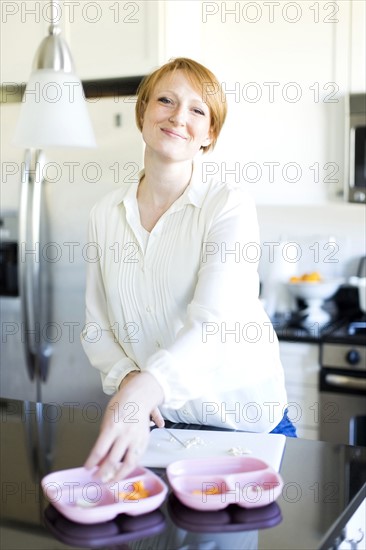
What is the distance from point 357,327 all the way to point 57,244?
122cm

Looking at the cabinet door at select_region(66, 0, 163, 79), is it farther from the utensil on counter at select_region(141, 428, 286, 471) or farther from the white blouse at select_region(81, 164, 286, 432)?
the utensil on counter at select_region(141, 428, 286, 471)

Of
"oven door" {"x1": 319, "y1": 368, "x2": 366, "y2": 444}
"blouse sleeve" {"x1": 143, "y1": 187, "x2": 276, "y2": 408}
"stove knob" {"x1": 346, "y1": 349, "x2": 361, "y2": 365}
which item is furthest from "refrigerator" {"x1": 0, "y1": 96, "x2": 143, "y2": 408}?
"blouse sleeve" {"x1": 143, "y1": 187, "x2": 276, "y2": 408}

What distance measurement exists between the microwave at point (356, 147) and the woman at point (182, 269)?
4.47 feet

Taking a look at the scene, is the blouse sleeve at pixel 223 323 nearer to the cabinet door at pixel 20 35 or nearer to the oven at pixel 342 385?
the oven at pixel 342 385

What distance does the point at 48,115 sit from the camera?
66.2 inches

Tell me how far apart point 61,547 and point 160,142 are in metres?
0.86

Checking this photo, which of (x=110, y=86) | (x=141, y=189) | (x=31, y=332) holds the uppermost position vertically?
(x=110, y=86)

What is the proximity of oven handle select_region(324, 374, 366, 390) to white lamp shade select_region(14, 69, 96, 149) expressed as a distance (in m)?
1.54

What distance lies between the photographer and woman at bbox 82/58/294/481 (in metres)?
1.53

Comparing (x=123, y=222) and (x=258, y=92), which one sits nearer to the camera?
(x=123, y=222)

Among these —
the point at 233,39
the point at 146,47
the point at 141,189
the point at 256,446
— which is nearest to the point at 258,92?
the point at 233,39

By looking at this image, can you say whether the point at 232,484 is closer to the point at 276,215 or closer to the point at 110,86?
the point at 110,86

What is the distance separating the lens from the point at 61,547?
105cm

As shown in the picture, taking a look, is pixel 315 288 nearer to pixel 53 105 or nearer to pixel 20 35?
pixel 20 35
